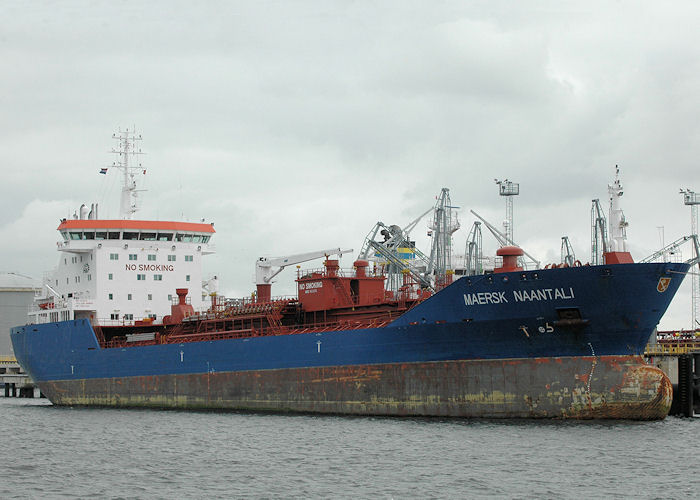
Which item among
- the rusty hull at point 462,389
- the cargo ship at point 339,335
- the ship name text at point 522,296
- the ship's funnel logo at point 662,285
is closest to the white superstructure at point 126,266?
the cargo ship at point 339,335

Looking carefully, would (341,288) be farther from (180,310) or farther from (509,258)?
(180,310)

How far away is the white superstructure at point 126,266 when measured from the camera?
123 ft

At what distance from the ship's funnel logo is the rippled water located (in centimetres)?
341

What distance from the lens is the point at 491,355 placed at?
25.1 m

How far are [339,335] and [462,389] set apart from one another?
423 cm

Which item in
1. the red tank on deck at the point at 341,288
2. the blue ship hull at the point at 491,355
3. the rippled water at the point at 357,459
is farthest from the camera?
the red tank on deck at the point at 341,288

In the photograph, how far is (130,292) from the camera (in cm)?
3772

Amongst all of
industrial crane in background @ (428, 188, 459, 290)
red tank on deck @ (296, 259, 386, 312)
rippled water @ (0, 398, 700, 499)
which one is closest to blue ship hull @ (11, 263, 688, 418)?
rippled water @ (0, 398, 700, 499)

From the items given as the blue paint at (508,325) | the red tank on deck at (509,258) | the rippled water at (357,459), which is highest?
the red tank on deck at (509,258)

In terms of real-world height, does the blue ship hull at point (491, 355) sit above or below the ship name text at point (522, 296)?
below

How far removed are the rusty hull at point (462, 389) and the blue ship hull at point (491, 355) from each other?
3 centimetres

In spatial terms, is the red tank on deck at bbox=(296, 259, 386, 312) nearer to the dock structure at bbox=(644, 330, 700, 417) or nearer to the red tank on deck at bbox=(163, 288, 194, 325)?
the red tank on deck at bbox=(163, 288, 194, 325)

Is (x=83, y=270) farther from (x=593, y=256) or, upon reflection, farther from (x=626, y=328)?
(x=593, y=256)

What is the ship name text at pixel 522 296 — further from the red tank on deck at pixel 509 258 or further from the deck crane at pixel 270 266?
the deck crane at pixel 270 266
